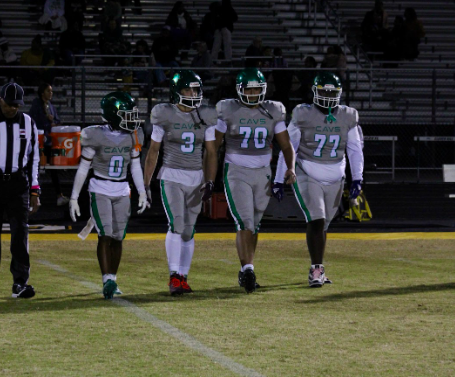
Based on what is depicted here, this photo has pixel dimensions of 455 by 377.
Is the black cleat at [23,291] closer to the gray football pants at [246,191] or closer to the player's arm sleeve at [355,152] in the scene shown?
the gray football pants at [246,191]

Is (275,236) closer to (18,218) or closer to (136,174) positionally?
(136,174)

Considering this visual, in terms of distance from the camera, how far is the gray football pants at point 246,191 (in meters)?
8.23

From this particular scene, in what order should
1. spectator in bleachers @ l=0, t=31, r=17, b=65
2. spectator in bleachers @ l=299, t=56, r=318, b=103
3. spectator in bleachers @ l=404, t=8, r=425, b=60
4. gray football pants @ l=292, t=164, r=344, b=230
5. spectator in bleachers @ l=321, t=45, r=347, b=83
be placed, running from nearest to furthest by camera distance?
gray football pants @ l=292, t=164, r=344, b=230 < spectator in bleachers @ l=299, t=56, r=318, b=103 < spectator in bleachers @ l=321, t=45, r=347, b=83 < spectator in bleachers @ l=0, t=31, r=17, b=65 < spectator in bleachers @ l=404, t=8, r=425, b=60

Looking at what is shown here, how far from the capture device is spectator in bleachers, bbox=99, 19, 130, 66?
63.9ft

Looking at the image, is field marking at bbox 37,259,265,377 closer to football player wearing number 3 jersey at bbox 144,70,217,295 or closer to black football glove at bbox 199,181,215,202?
football player wearing number 3 jersey at bbox 144,70,217,295

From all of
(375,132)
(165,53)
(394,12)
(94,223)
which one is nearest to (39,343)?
Result: (94,223)

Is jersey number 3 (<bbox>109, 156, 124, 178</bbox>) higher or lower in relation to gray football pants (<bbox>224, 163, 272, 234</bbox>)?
higher

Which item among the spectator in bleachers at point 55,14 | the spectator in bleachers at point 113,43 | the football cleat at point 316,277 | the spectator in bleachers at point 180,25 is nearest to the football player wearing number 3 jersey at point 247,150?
the football cleat at point 316,277

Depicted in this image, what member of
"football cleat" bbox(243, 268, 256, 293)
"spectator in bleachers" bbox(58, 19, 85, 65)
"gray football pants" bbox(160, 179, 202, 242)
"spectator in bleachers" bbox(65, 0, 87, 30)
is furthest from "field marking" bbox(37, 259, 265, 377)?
"spectator in bleachers" bbox(65, 0, 87, 30)

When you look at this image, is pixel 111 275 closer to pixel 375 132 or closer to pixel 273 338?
pixel 273 338

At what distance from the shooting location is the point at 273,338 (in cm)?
614

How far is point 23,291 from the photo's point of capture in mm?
7738

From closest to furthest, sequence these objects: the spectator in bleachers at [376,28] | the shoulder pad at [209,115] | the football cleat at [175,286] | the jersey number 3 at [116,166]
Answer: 1. the jersey number 3 at [116,166]
2. the football cleat at [175,286]
3. the shoulder pad at [209,115]
4. the spectator in bleachers at [376,28]

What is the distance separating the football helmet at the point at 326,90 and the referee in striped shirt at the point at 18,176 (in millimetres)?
2478
